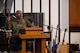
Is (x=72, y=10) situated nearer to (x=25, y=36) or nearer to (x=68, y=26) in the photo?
(x=68, y=26)

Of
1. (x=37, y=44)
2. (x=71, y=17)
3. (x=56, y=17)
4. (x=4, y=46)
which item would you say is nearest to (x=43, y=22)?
(x=56, y=17)

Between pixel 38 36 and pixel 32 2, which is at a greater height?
pixel 32 2

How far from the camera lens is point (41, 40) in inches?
83.3

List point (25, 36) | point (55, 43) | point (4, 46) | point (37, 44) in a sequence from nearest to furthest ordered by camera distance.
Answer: point (25, 36)
point (37, 44)
point (4, 46)
point (55, 43)

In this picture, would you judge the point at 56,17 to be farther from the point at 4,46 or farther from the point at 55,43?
the point at 4,46

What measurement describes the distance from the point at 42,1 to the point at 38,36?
311 cm

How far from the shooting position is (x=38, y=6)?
5.12 meters

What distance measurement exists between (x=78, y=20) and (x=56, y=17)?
0.56m

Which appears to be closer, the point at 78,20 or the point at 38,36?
the point at 38,36

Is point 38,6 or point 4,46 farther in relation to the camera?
point 38,6

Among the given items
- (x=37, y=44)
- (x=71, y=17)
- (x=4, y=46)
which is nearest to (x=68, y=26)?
(x=71, y=17)

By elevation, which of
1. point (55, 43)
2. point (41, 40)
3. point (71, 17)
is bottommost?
point (55, 43)

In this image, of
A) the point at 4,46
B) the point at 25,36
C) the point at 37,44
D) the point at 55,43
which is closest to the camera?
the point at 25,36

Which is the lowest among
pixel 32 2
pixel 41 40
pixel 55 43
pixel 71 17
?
pixel 55 43
